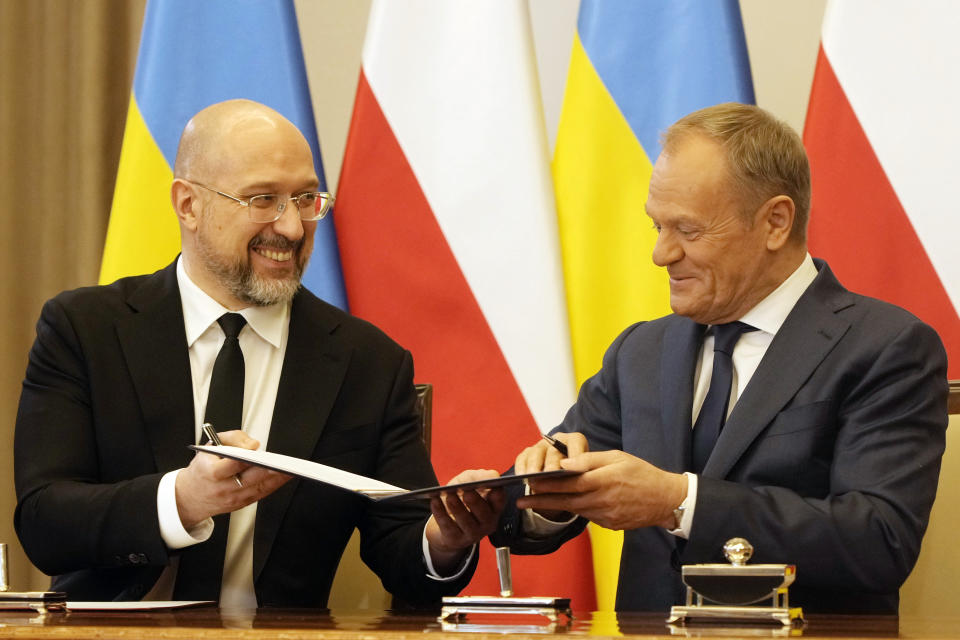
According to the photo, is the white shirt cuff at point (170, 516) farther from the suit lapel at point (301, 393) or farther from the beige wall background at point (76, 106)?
the beige wall background at point (76, 106)

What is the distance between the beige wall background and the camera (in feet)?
11.8

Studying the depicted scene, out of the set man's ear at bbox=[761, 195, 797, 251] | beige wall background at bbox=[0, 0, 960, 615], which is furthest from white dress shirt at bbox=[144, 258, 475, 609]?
beige wall background at bbox=[0, 0, 960, 615]

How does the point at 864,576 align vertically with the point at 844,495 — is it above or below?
below

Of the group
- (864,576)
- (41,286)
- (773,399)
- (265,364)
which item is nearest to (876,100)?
(773,399)

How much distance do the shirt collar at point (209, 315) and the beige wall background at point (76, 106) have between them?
130cm

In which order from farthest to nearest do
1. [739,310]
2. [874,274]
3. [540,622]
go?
[874,274], [739,310], [540,622]

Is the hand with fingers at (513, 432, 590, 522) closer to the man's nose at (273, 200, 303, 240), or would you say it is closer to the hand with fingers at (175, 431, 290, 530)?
the hand with fingers at (175, 431, 290, 530)

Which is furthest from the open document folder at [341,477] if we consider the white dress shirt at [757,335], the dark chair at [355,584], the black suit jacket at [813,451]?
the dark chair at [355,584]

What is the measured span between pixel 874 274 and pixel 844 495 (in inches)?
44.1

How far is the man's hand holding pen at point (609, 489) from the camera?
1.78 meters

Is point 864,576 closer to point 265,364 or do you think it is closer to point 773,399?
point 773,399

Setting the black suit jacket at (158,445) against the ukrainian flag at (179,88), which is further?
the ukrainian flag at (179,88)

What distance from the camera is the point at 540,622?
1.47 metres

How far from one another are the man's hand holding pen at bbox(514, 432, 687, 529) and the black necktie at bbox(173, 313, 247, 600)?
29.3 inches
